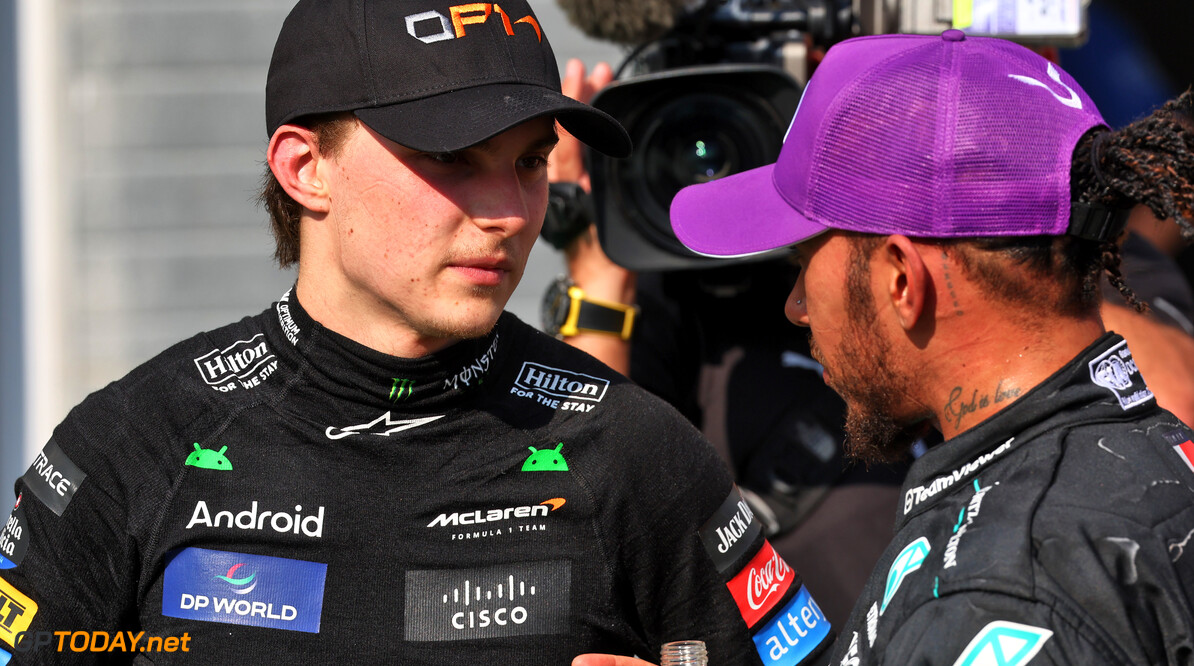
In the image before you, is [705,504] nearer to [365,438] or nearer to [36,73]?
[365,438]

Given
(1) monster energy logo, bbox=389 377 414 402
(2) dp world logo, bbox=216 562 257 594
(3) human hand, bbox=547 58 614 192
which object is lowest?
(2) dp world logo, bbox=216 562 257 594

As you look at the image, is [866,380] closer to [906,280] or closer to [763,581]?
[906,280]

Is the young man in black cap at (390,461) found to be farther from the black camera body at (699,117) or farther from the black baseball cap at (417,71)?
the black camera body at (699,117)

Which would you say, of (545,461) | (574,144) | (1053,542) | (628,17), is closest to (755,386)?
(574,144)

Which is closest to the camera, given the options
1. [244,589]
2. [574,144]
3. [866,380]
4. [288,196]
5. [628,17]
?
[866,380]

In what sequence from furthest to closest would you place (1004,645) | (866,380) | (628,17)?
(628,17), (866,380), (1004,645)

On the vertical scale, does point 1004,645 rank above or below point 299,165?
below

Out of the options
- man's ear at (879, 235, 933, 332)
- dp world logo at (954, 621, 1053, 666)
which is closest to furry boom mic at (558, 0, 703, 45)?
man's ear at (879, 235, 933, 332)

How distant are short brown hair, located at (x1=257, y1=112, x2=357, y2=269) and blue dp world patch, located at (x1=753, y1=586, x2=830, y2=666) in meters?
0.90

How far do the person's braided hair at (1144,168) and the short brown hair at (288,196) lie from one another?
0.91m

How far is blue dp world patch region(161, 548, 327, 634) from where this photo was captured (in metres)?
1.48

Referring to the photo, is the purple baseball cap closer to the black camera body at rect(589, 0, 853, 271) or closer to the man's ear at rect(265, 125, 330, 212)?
the man's ear at rect(265, 125, 330, 212)

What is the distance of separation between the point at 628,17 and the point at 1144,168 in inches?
55.9

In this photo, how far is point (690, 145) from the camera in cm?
241
